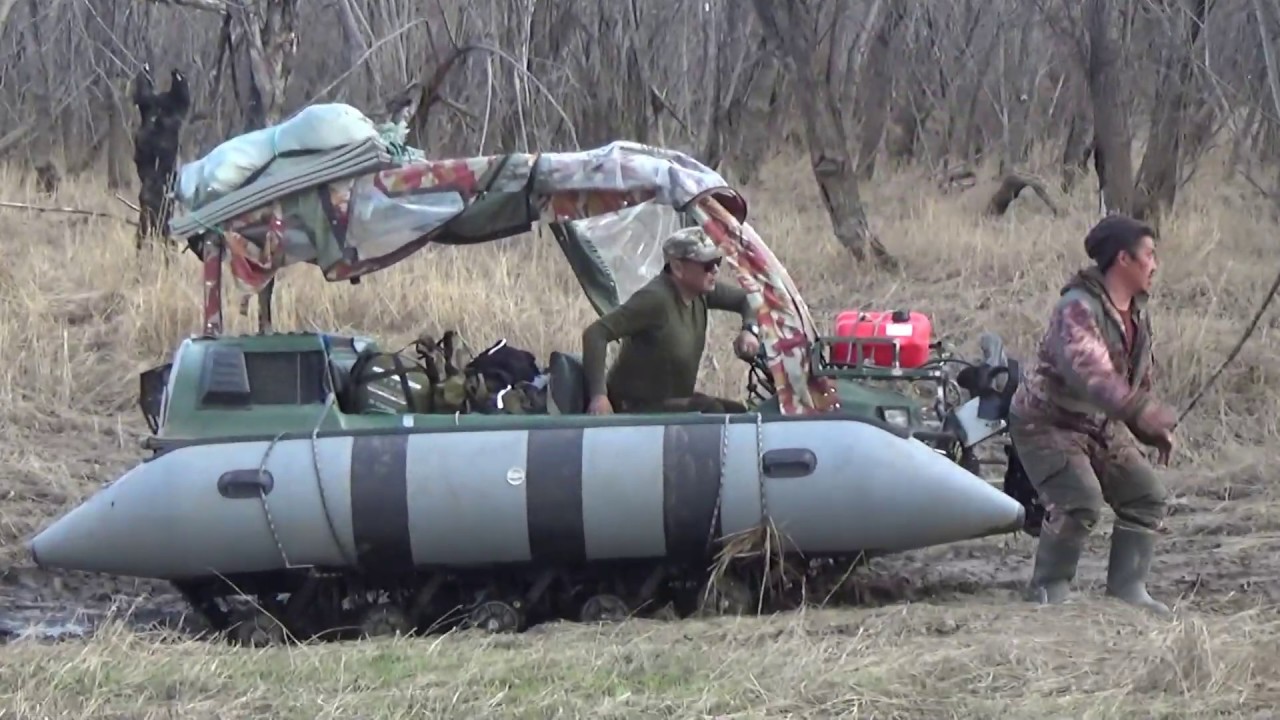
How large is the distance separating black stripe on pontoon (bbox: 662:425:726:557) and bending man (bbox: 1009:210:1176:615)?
3.70 ft

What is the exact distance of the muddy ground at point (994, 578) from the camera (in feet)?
23.3

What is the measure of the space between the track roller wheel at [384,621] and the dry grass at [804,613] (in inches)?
31.3

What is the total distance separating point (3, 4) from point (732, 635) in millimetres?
7436

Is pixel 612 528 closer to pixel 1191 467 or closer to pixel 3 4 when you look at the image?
pixel 1191 467

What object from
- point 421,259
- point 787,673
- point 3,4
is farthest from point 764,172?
point 787,673

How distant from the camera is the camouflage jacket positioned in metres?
6.17

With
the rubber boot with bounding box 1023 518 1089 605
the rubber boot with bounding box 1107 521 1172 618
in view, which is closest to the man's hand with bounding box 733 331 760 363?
the rubber boot with bounding box 1023 518 1089 605

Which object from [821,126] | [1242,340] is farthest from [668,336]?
[821,126]

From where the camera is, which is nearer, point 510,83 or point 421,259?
point 421,259

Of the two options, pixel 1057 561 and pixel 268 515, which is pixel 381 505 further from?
pixel 1057 561

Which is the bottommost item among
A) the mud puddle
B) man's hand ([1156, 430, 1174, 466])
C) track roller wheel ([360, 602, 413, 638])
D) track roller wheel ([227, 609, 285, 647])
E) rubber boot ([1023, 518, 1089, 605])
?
the mud puddle

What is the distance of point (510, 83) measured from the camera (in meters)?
14.7

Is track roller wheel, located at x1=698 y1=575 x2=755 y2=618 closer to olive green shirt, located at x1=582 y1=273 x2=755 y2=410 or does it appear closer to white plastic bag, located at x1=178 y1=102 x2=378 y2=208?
olive green shirt, located at x1=582 y1=273 x2=755 y2=410

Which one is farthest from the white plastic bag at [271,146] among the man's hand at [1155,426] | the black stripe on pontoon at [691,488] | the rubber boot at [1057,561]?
the man's hand at [1155,426]
